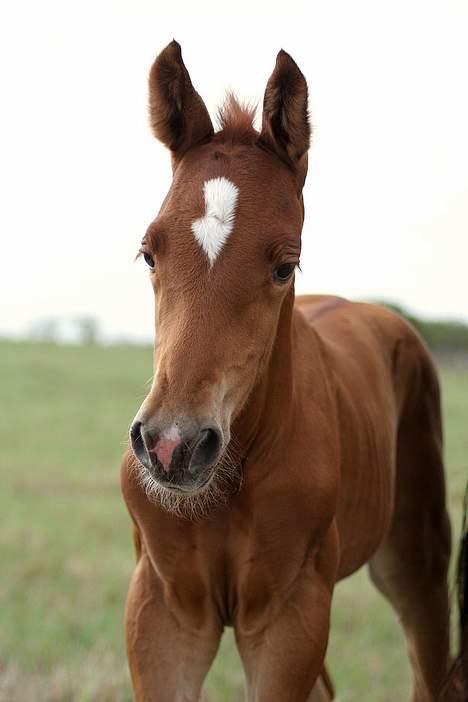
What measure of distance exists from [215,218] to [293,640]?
1342mm

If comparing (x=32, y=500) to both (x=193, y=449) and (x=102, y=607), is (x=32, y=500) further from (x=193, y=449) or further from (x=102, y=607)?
(x=193, y=449)

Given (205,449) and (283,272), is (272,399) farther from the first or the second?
(205,449)

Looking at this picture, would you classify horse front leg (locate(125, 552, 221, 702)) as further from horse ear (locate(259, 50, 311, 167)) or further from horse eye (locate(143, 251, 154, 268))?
horse ear (locate(259, 50, 311, 167))

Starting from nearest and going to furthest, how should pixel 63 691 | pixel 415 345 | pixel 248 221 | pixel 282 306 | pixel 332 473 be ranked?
pixel 248 221, pixel 282 306, pixel 332 473, pixel 415 345, pixel 63 691

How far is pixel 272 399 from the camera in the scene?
10.9 feet

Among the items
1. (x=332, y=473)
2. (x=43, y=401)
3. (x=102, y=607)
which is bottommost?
(x=43, y=401)

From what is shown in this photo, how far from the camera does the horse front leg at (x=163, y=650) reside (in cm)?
335

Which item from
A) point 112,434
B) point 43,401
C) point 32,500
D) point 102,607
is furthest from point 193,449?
point 43,401

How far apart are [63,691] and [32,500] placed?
690cm

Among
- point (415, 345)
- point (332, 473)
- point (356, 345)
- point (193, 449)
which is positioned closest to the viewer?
point (193, 449)

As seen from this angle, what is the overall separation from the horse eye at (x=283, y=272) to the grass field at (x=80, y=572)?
79 centimetres

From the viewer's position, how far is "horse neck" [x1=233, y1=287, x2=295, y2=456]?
3242 mm

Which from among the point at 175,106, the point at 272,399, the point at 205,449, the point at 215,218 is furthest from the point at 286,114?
the point at 205,449

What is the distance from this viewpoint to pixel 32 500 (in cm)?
1250
